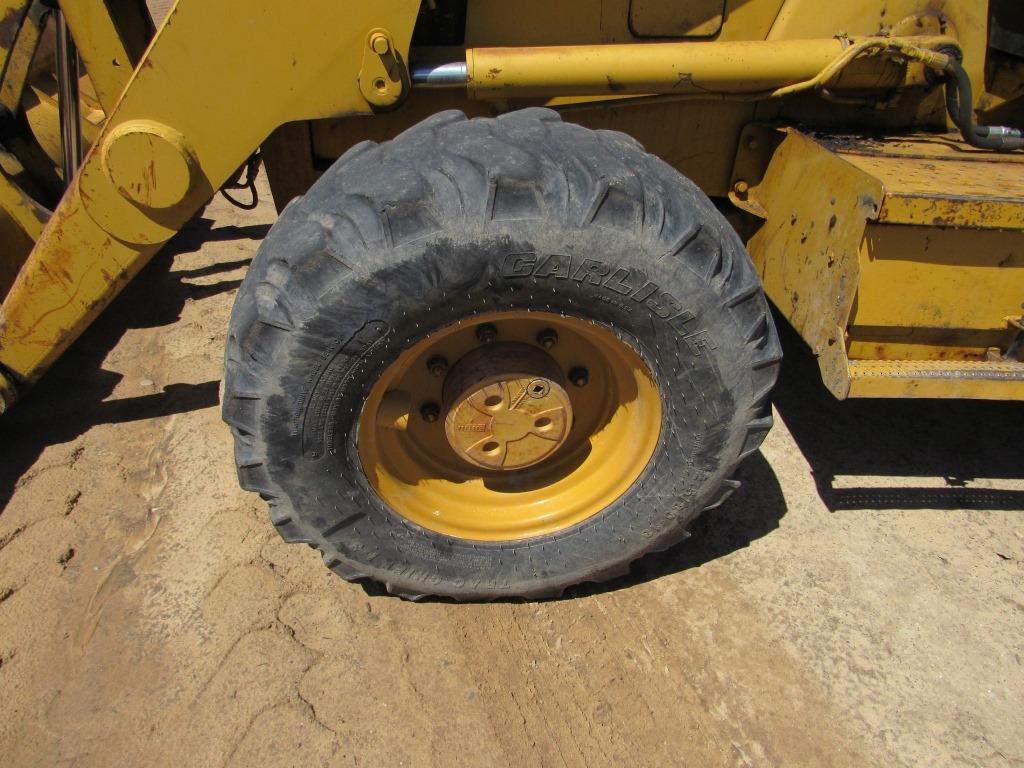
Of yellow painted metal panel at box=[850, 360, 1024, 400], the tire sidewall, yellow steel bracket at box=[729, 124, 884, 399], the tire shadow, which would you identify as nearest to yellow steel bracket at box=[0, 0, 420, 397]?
the tire sidewall

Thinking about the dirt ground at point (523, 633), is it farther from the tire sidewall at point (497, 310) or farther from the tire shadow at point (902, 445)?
the tire sidewall at point (497, 310)

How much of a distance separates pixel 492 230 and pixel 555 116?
1.69 ft

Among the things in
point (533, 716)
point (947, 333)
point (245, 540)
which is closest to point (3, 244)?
point (245, 540)

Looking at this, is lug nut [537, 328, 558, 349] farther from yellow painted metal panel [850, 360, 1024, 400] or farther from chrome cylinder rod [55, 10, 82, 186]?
chrome cylinder rod [55, 10, 82, 186]

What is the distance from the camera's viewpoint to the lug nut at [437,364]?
2100mm

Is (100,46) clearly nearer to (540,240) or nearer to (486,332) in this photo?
A: (486,332)

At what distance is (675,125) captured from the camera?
8.11 ft

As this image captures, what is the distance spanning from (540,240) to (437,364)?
61cm

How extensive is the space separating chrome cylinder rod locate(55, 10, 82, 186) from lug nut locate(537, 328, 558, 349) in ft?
7.04

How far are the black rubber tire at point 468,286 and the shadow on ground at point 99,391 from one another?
152cm

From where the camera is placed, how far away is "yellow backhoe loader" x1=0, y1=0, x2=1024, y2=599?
5.56 ft

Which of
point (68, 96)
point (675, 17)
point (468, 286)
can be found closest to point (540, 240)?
point (468, 286)

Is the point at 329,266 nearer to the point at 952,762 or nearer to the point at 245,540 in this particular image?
the point at 245,540

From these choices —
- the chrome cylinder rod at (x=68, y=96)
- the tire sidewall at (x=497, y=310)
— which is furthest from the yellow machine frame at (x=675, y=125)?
the tire sidewall at (x=497, y=310)
